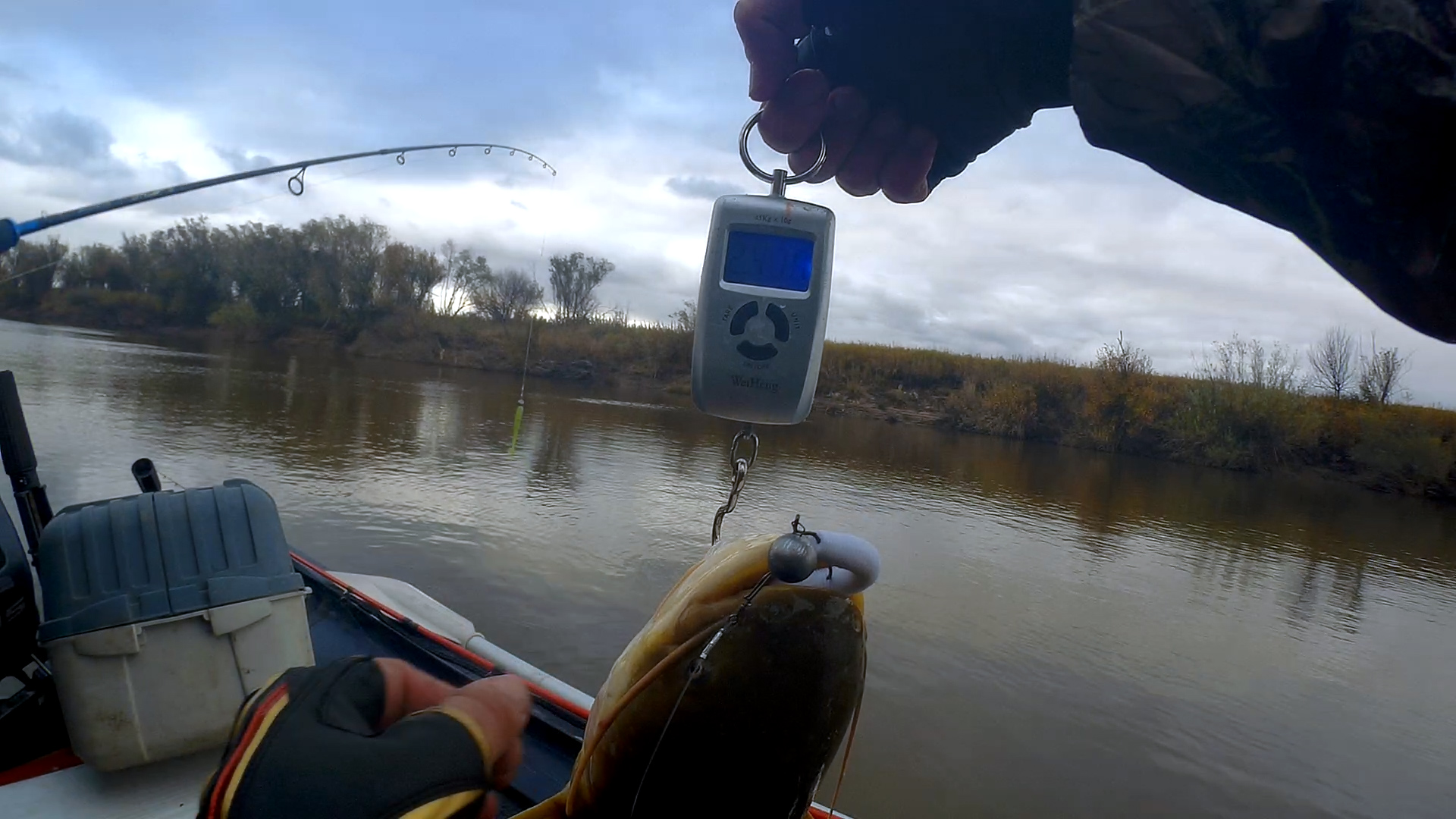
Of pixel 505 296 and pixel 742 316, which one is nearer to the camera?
pixel 742 316

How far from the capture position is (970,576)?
8938 mm

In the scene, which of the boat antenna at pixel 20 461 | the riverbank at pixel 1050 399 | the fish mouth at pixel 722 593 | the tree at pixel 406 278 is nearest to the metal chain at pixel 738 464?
the fish mouth at pixel 722 593

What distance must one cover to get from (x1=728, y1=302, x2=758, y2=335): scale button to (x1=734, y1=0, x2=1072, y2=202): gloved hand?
1.37 ft

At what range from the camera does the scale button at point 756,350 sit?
1.40m

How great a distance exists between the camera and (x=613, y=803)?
102cm

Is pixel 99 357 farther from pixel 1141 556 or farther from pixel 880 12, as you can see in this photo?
pixel 880 12

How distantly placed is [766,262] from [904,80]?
1.58 ft

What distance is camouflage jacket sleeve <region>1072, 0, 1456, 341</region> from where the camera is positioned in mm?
868

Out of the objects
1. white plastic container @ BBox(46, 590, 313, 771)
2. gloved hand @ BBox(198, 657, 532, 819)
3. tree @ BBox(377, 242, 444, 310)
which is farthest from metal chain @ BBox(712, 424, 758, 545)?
tree @ BBox(377, 242, 444, 310)

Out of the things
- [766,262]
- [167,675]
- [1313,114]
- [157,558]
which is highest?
[1313,114]

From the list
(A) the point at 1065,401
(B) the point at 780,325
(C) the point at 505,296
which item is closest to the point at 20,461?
(B) the point at 780,325

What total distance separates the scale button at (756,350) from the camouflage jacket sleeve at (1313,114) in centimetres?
61

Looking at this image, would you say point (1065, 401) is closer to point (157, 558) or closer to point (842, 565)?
point (157, 558)

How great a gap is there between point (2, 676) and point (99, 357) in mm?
26404
